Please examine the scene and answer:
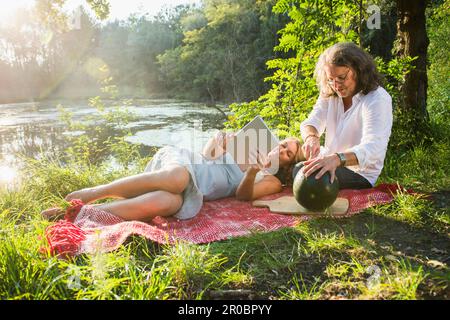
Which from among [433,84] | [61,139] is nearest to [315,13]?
[433,84]

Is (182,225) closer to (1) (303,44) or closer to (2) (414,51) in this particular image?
(1) (303,44)

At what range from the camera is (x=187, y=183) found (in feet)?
10.3

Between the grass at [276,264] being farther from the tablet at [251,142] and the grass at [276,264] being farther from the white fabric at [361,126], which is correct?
the tablet at [251,142]

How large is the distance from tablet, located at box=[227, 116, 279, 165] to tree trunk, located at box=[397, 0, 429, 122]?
2.14 m

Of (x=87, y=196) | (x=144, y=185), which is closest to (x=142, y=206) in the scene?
(x=144, y=185)

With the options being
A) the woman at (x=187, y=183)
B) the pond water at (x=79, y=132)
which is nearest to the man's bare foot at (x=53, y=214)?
the woman at (x=187, y=183)

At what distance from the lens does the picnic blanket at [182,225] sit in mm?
2414

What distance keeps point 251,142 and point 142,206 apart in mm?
1564

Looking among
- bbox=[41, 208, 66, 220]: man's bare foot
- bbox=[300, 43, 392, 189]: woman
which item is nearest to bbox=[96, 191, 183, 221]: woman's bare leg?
bbox=[41, 208, 66, 220]: man's bare foot

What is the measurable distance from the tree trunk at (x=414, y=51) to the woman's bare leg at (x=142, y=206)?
362 cm

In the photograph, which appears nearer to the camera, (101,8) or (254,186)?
(254,186)

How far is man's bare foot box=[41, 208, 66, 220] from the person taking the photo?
2.98 m

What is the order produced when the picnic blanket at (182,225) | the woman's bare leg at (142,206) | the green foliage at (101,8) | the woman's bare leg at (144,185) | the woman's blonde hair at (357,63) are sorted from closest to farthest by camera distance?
the picnic blanket at (182,225)
the woman's bare leg at (142,206)
the woman's bare leg at (144,185)
the woman's blonde hair at (357,63)
the green foliage at (101,8)

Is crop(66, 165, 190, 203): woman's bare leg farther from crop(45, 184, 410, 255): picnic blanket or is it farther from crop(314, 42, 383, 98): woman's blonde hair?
crop(314, 42, 383, 98): woman's blonde hair
